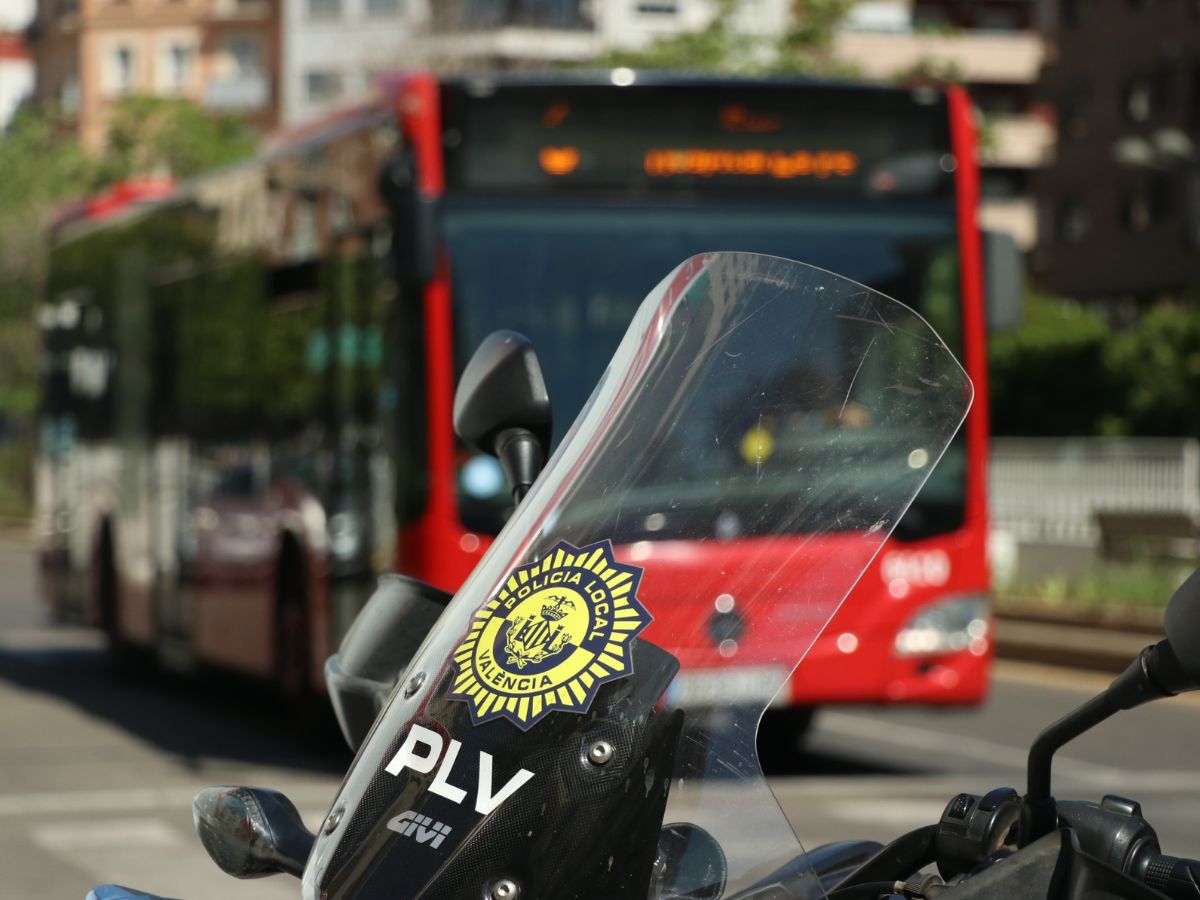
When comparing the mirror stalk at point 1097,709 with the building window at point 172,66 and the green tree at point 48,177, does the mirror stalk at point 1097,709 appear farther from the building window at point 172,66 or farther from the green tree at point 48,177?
the building window at point 172,66

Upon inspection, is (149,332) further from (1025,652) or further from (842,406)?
(842,406)

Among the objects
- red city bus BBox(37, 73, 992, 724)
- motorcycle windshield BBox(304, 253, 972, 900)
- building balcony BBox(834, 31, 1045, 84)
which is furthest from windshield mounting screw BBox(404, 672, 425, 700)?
building balcony BBox(834, 31, 1045, 84)

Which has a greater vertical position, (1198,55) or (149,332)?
(149,332)

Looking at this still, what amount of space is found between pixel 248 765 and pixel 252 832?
29.3 feet

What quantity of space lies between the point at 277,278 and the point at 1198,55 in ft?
153

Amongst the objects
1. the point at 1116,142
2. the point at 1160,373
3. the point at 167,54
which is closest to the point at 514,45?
the point at 1116,142

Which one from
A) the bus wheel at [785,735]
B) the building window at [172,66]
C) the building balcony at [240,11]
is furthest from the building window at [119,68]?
the bus wheel at [785,735]

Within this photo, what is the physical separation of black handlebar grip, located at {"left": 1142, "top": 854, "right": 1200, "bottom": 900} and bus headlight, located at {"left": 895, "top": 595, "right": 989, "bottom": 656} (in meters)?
8.20

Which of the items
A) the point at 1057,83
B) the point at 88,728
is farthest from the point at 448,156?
the point at 1057,83

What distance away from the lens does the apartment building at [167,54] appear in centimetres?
8400

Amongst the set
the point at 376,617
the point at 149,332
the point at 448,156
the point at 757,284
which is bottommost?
the point at 149,332

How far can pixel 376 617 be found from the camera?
118 inches

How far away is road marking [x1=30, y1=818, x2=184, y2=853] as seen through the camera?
875cm

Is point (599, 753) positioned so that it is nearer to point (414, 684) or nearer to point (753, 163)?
point (414, 684)
